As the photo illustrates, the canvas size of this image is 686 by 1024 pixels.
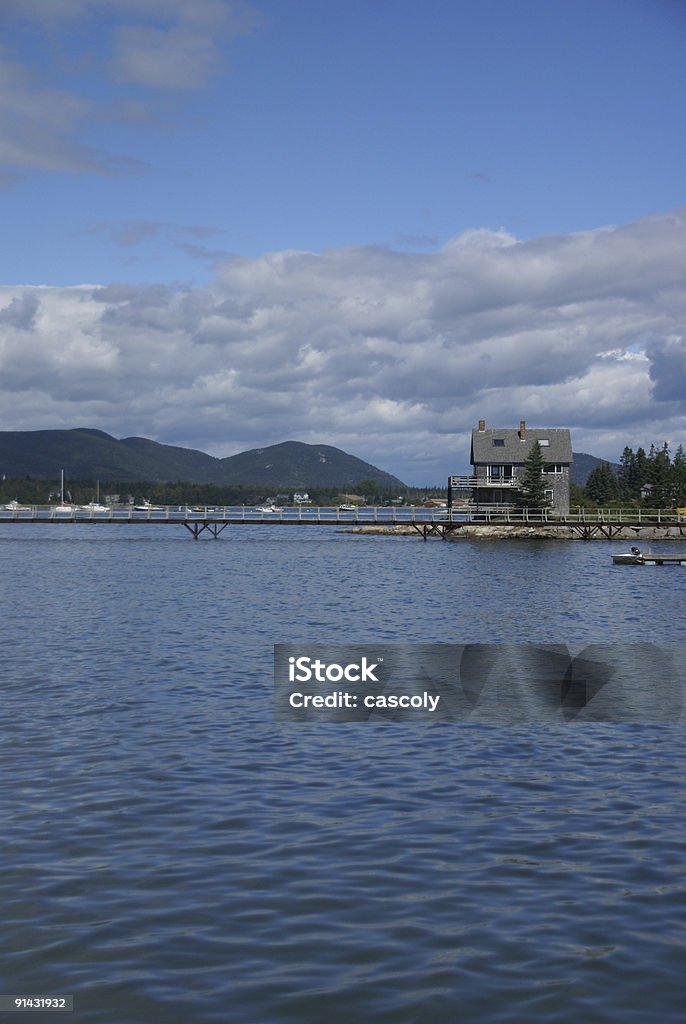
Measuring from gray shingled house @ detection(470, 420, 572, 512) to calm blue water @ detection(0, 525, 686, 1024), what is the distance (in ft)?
292

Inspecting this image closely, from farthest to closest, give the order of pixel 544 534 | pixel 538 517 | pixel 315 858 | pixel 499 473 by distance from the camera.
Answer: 1. pixel 499 473
2. pixel 538 517
3. pixel 544 534
4. pixel 315 858

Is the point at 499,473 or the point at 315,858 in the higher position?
the point at 499,473

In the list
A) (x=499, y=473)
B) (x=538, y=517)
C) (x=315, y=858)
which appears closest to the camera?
(x=315, y=858)

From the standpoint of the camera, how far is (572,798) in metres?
13.1

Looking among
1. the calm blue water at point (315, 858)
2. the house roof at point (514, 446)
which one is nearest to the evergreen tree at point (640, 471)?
the house roof at point (514, 446)

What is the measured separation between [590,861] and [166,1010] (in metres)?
5.25

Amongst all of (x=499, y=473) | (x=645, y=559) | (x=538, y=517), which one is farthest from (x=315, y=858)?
(x=499, y=473)

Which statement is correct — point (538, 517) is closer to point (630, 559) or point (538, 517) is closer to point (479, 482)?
point (479, 482)

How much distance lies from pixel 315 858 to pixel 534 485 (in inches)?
3739

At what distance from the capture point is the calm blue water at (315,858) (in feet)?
26.0

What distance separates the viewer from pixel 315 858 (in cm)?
1069

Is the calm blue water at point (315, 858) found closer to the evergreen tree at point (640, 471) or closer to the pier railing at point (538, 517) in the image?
the pier railing at point (538, 517)

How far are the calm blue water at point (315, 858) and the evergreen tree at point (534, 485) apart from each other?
82.4m

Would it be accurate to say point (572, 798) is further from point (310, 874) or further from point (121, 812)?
point (121, 812)
